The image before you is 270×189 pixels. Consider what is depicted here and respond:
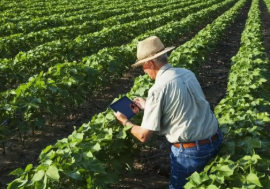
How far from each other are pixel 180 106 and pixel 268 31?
60.2 ft

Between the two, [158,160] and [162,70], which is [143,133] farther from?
[158,160]

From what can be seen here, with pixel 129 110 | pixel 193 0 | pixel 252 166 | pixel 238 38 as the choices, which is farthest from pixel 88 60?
pixel 193 0

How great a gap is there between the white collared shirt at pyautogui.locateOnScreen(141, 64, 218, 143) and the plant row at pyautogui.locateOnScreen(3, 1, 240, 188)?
25.6 inches

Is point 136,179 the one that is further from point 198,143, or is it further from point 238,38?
point 238,38

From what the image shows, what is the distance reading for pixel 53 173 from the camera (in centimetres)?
276

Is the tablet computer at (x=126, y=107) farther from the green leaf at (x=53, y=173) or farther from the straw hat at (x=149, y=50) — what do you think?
the green leaf at (x=53, y=173)

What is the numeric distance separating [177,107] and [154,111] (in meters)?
0.21

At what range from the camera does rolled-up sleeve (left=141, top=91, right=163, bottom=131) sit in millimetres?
3006

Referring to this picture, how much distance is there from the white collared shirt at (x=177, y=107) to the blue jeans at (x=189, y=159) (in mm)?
117

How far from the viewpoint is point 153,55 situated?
312cm

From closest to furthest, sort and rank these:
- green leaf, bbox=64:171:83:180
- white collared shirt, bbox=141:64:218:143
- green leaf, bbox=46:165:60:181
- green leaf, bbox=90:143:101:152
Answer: green leaf, bbox=46:165:60:181 < green leaf, bbox=64:171:83:180 < white collared shirt, bbox=141:64:218:143 < green leaf, bbox=90:143:101:152

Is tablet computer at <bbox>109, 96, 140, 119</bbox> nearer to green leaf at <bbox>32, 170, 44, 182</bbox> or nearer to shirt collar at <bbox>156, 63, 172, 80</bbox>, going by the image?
shirt collar at <bbox>156, 63, 172, 80</bbox>

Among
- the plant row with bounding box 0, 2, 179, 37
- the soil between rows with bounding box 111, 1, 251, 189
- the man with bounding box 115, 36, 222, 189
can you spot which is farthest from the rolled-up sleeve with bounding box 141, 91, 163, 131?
the plant row with bounding box 0, 2, 179, 37

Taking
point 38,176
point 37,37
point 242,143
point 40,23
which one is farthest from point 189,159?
point 40,23
